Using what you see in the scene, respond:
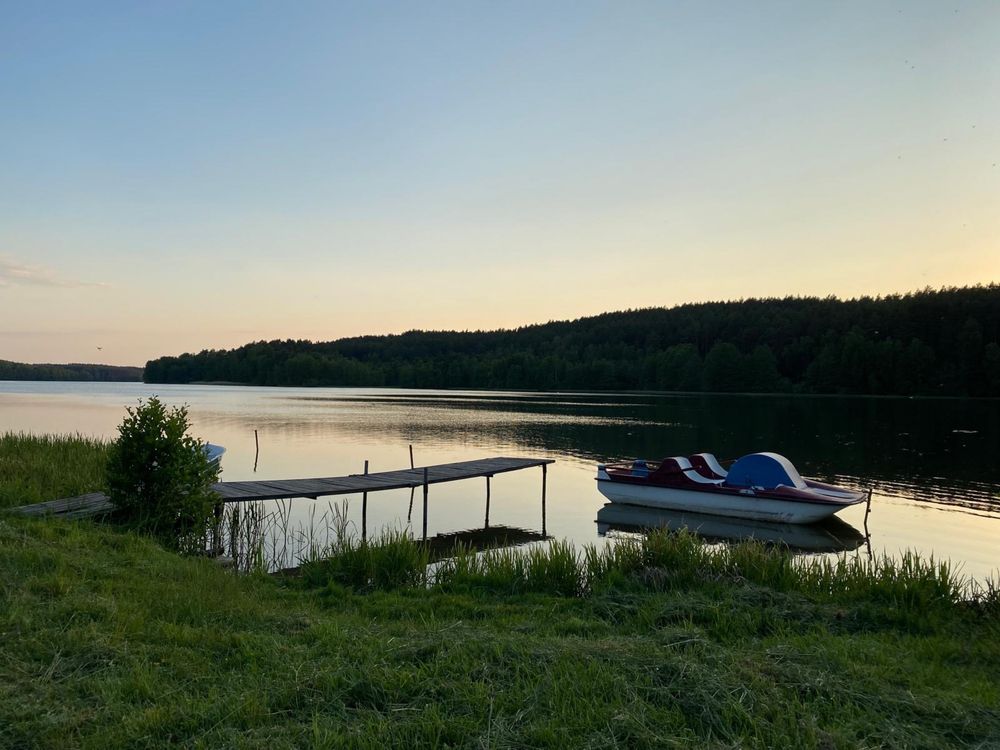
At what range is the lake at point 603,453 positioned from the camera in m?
19.5

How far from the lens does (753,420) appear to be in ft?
182

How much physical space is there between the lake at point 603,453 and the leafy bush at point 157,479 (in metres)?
5.58

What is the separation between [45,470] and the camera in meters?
15.8

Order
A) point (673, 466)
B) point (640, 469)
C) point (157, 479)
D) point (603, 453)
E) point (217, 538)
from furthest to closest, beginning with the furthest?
1. point (603, 453)
2. point (640, 469)
3. point (673, 466)
4. point (217, 538)
5. point (157, 479)

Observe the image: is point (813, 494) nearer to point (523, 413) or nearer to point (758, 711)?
point (758, 711)

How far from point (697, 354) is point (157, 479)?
119m

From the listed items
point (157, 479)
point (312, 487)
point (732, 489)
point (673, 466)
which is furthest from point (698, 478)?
point (157, 479)

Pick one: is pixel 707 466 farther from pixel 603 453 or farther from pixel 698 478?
pixel 603 453

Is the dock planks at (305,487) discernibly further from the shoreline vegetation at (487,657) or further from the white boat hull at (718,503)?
the white boat hull at (718,503)

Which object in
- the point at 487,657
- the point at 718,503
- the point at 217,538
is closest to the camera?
the point at 487,657

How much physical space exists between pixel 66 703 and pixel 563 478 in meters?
24.1

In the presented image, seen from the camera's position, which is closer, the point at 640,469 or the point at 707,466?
the point at 707,466

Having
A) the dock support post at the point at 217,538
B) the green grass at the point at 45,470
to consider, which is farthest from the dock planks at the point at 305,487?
the green grass at the point at 45,470

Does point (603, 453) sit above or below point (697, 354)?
below
